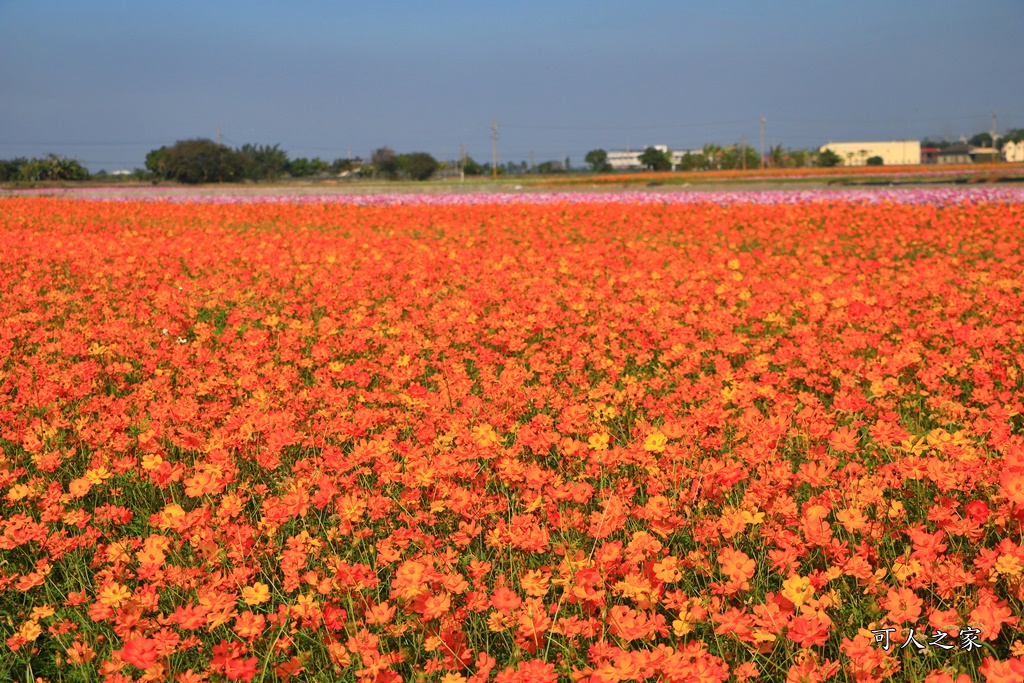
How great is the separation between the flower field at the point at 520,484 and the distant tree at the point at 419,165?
163ft

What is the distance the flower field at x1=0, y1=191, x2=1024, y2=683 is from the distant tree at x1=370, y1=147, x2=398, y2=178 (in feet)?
177

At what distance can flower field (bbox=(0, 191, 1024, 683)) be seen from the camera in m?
2.26

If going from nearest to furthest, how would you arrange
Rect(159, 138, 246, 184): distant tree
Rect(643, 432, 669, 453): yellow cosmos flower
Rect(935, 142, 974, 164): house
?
Rect(643, 432, 669, 453): yellow cosmos flower < Rect(159, 138, 246, 184): distant tree < Rect(935, 142, 974, 164): house

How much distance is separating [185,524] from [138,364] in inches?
132

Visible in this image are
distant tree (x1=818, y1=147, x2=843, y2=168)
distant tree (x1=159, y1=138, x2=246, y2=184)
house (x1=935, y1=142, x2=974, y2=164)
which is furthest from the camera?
house (x1=935, y1=142, x2=974, y2=164)

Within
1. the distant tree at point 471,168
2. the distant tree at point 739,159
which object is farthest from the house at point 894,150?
the distant tree at point 471,168

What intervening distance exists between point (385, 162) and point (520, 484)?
60.1 meters

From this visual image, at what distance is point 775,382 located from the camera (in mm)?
4582

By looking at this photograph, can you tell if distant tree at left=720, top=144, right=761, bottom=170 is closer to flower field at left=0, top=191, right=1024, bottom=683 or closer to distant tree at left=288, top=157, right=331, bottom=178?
distant tree at left=288, top=157, right=331, bottom=178

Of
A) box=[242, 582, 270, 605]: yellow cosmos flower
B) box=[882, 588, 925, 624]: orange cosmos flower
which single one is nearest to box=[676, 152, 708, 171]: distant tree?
Result: box=[882, 588, 925, 624]: orange cosmos flower

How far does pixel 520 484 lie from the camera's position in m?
3.18

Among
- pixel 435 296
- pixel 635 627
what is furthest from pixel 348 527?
pixel 435 296

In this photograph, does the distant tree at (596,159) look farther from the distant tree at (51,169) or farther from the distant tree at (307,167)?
the distant tree at (51,169)

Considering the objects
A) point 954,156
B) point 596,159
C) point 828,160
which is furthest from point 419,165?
point 954,156
